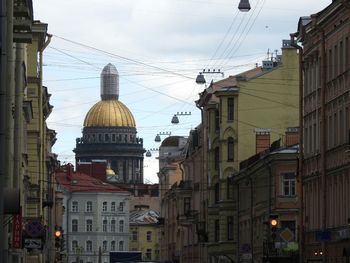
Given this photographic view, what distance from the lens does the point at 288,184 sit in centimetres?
7269

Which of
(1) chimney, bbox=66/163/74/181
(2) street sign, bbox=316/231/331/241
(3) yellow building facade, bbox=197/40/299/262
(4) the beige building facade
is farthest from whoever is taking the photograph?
(1) chimney, bbox=66/163/74/181

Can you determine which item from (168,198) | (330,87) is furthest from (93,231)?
(330,87)

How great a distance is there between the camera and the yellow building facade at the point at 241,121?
89375 mm

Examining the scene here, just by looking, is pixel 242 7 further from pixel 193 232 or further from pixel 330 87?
pixel 193 232

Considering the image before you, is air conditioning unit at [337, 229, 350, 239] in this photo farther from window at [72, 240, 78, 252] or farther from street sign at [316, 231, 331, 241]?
window at [72, 240, 78, 252]

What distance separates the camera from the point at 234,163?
303 ft

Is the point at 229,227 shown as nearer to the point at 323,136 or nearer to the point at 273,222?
the point at 323,136

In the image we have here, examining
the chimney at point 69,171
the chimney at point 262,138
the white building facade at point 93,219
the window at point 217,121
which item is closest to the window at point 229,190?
the chimney at point 262,138

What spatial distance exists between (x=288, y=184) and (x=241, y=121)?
1881cm

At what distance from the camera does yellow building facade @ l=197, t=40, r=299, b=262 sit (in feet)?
293

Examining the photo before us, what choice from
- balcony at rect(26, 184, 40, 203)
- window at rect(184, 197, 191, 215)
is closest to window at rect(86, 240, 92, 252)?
window at rect(184, 197, 191, 215)

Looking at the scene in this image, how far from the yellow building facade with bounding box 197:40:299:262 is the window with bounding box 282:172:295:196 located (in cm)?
1563

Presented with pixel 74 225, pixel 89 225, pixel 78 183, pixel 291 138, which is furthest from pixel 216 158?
pixel 89 225

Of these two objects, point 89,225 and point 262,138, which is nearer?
point 262,138
